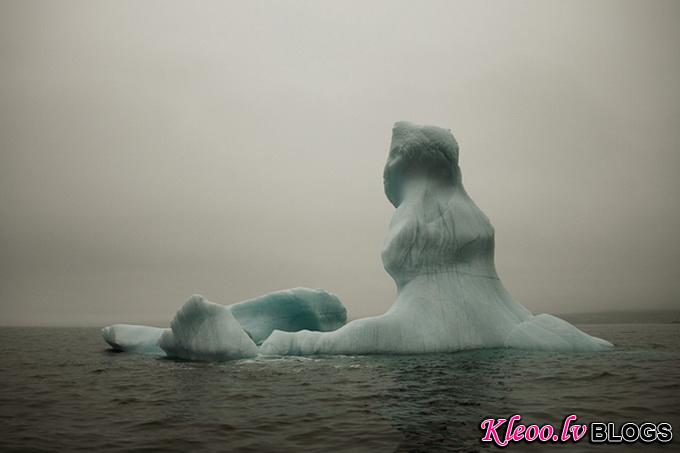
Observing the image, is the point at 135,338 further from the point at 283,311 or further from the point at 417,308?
the point at 417,308

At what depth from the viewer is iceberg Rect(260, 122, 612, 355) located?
17188mm

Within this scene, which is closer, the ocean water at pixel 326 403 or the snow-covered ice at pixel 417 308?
the ocean water at pixel 326 403

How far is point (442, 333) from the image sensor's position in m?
17.7

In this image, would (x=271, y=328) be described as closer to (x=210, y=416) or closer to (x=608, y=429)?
(x=210, y=416)

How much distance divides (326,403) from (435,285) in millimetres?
10810

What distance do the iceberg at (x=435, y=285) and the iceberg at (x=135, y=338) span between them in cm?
686

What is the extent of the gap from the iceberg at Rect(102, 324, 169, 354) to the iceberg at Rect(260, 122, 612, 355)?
22.5 ft

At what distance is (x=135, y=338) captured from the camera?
2306 centimetres

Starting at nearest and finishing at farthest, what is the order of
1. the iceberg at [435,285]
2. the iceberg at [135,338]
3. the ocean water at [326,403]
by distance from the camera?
1. the ocean water at [326,403]
2. the iceberg at [435,285]
3. the iceberg at [135,338]

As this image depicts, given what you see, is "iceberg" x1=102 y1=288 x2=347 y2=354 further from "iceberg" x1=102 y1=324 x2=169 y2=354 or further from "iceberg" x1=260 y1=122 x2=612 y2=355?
"iceberg" x1=260 y1=122 x2=612 y2=355

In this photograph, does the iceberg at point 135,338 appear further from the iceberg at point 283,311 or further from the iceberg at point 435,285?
the iceberg at point 435,285

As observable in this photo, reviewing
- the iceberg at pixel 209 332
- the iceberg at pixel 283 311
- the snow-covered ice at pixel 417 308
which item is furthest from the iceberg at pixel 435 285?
the iceberg at pixel 283 311

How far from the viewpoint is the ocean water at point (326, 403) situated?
22.5 feet

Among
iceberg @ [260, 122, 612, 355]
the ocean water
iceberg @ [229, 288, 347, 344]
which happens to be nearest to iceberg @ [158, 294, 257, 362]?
iceberg @ [260, 122, 612, 355]
